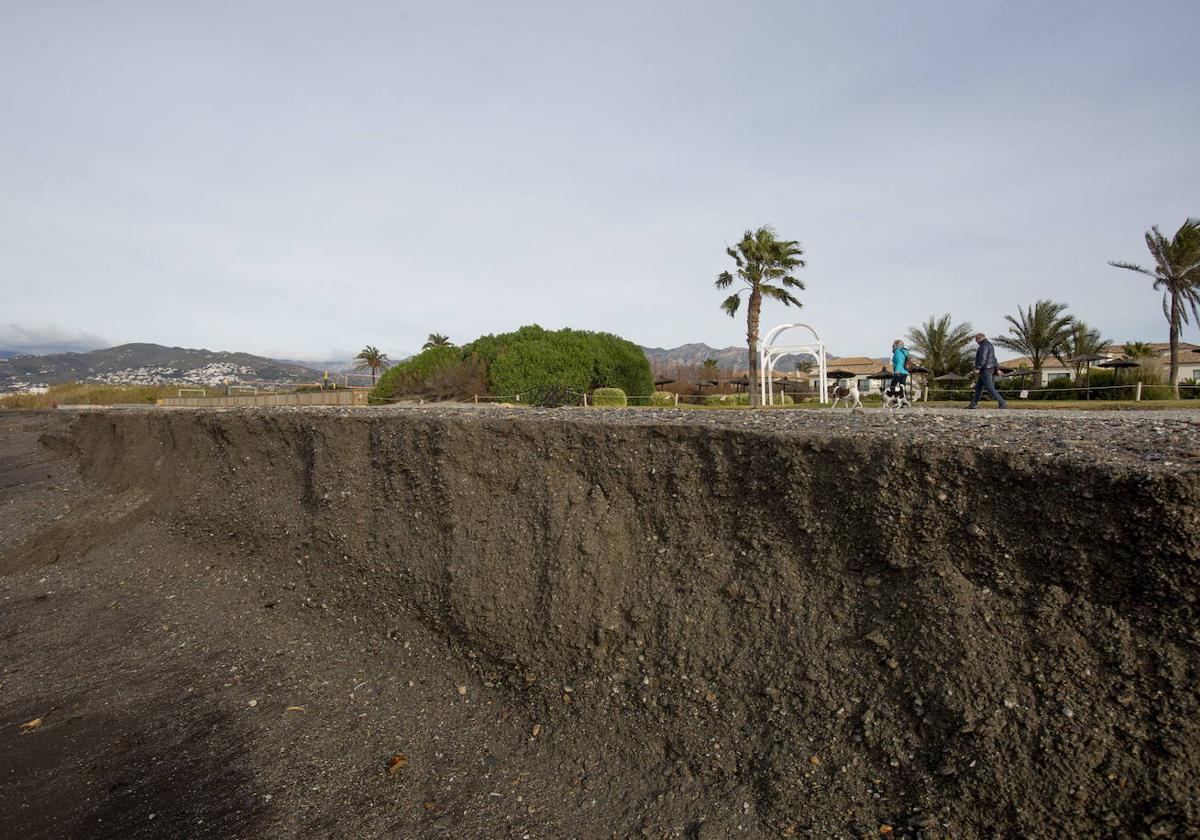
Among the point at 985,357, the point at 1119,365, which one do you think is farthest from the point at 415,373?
the point at 1119,365

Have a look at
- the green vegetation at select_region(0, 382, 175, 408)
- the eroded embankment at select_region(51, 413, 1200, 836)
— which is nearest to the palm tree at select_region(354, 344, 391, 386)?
the green vegetation at select_region(0, 382, 175, 408)

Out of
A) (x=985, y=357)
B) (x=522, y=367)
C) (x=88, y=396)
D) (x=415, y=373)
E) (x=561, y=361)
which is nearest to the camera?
(x=985, y=357)

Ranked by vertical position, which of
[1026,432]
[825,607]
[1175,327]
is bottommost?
[825,607]

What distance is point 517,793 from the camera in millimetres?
4035

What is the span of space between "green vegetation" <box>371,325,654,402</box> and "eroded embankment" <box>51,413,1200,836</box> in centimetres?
2682

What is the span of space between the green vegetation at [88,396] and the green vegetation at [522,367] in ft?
44.8

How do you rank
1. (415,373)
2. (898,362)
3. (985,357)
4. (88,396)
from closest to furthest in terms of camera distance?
(985,357)
(898,362)
(415,373)
(88,396)

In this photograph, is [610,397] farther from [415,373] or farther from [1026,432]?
[1026,432]

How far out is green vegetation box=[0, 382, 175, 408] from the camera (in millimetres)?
36594

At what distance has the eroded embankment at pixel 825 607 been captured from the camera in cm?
280

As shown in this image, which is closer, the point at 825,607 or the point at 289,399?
the point at 825,607

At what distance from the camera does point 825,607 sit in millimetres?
3795

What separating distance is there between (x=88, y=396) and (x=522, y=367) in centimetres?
2736

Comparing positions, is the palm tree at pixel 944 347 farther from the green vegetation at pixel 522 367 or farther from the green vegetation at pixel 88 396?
the green vegetation at pixel 88 396
